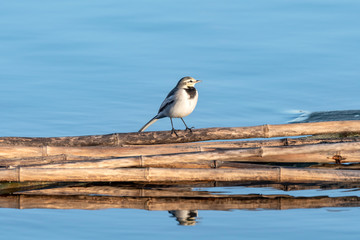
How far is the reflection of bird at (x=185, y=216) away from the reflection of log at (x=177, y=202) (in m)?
0.13

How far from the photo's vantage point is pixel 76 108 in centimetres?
1468

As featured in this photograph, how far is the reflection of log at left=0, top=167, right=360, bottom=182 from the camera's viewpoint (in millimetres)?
9633

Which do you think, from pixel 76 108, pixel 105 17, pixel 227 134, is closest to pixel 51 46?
pixel 105 17

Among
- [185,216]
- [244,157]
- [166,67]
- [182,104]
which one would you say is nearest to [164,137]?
[182,104]

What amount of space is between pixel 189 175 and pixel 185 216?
822 millimetres

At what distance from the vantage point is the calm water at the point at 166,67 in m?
14.0

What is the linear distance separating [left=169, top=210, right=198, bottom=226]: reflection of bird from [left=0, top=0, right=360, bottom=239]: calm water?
138 millimetres

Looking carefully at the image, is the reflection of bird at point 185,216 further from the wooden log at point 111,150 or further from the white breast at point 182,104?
the white breast at point 182,104

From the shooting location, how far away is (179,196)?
9.78 metres

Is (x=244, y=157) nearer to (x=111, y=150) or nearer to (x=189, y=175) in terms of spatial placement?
(x=189, y=175)

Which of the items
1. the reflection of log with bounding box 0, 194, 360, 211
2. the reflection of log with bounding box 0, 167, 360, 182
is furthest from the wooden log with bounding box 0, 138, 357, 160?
the reflection of log with bounding box 0, 194, 360, 211

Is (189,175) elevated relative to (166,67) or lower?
lower

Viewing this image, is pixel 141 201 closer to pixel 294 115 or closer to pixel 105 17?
pixel 294 115

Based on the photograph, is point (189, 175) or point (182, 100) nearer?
point (189, 175)
